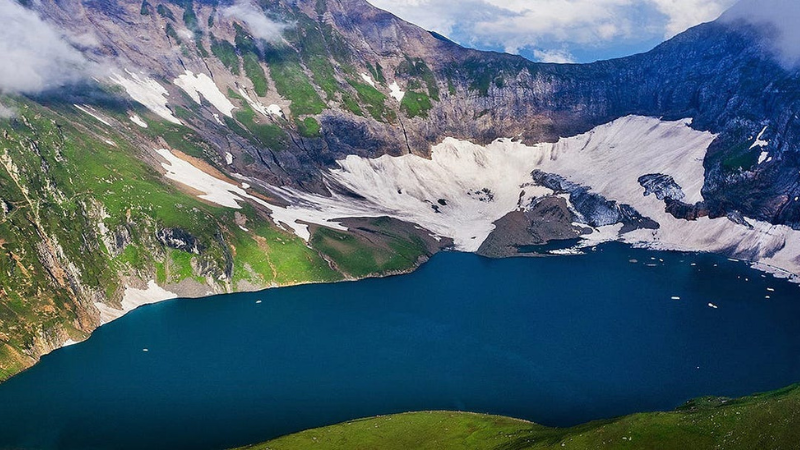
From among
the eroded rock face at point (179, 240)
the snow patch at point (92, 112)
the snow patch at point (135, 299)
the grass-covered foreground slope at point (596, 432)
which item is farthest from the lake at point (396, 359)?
the snow patch at point (92, 112)

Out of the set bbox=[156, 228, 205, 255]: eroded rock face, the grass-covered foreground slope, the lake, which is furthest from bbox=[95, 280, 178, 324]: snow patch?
the grass-covered foreground slope

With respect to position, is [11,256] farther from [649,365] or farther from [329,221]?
[649,365]

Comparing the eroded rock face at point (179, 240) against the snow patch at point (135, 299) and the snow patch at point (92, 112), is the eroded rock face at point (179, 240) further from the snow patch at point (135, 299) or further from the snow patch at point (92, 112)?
the snow patch at point (92, 112)

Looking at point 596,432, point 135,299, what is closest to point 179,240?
Result: point 135,299

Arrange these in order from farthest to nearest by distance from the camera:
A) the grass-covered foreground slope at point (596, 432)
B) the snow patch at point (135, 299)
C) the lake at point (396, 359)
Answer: the snow patch at point (135, 299)
the lake at point (396, 359)
the grass-covered foreground slope at point (596, 432)

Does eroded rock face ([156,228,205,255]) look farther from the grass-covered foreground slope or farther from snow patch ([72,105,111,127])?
the grass-covered foreground slope
